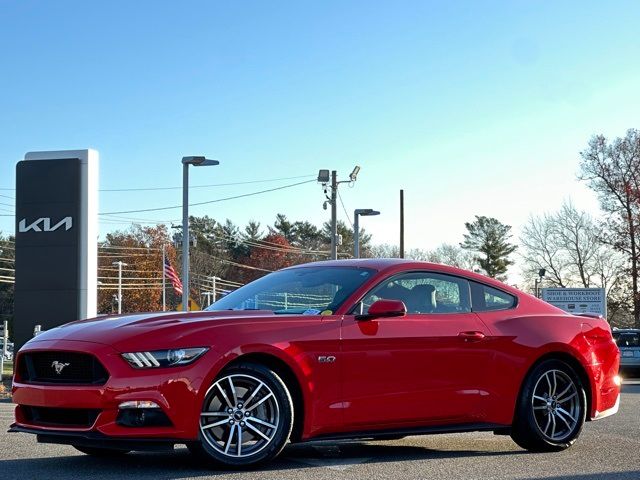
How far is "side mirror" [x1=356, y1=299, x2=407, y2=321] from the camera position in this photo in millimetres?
6832

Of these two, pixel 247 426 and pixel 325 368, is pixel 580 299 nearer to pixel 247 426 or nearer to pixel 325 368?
pixel 325 368

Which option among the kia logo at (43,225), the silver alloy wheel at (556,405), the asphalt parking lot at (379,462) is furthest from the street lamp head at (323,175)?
the silver alloy wheel at (556,405)

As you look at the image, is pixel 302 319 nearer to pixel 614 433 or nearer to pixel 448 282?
pixel 448 282

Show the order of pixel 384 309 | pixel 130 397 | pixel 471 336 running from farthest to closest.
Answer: pixel 471 336 → pixel 384 309 → pixel 130 397

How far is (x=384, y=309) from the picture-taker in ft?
22.4

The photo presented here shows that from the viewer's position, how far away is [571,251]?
66688 mm

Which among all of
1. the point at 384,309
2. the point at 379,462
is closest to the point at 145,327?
the point at 384,309

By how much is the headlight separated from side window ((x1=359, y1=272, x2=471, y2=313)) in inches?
59.3

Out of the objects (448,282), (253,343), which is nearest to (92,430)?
(253,343)

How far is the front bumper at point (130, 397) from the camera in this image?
5980mm

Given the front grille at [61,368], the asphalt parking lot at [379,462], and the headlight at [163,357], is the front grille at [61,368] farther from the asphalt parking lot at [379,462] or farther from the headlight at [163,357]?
the asphalt parking lot at [379,462]

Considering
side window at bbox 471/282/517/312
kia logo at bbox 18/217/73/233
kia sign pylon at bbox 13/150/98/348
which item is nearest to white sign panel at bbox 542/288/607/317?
kia sign pylon at bbox 13/150/98/348

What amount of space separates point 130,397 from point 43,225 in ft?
62.6

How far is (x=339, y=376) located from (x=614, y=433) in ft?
12.2
